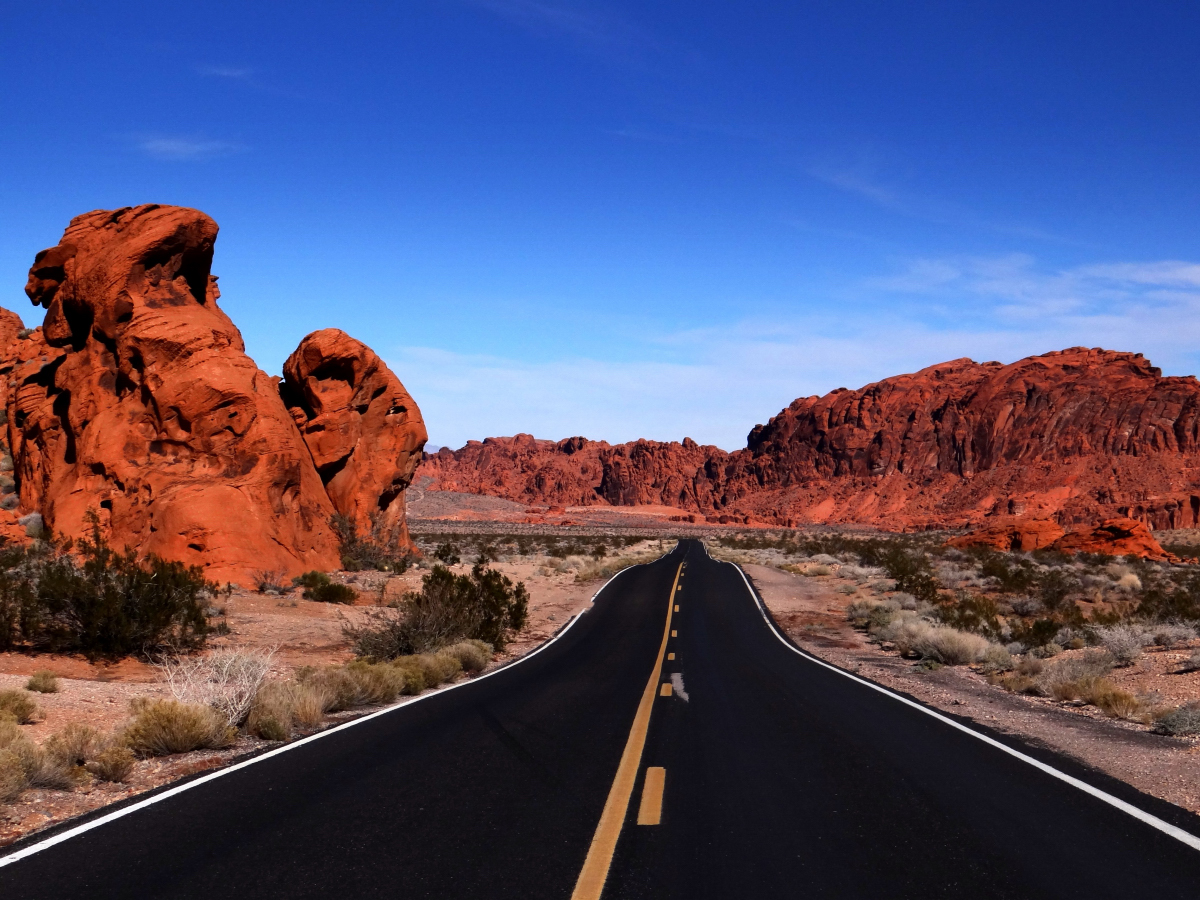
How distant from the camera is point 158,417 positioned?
23.1 m

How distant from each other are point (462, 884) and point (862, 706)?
7.46 meters

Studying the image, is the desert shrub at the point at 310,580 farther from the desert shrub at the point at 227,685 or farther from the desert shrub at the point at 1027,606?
the desert shrub at the point at 1027,606

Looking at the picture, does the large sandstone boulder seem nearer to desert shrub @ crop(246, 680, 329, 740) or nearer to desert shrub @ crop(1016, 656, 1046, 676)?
desert shrub @ crop(246, 680, 329, 740)

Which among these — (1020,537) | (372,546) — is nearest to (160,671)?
(372,546)

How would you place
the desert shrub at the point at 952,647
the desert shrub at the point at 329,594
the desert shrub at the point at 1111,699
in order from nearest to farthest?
the desert shrub at the point at 1111,699 < the desert shrub at the point at 952,647 < the desert shrub at the point at 329,594

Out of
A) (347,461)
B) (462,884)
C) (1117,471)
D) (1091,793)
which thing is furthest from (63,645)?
(1117,471)

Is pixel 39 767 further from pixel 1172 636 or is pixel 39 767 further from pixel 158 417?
pixel 158 417

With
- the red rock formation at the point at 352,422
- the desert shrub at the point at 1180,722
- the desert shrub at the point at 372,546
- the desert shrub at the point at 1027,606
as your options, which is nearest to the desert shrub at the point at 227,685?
the desert shrub at the point at 1180,722

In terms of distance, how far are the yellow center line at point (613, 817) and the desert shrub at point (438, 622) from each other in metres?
6.59

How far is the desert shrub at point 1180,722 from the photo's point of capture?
30.2ft

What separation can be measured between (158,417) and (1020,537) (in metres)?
47.4

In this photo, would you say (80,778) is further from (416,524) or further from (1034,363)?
(1034,363)

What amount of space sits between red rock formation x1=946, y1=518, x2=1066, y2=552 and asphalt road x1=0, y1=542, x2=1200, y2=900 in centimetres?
4518

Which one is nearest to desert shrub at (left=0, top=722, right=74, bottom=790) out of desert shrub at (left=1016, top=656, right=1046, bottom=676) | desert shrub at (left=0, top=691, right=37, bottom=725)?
desert shrub at (left=0, top=691, right=37, bottom=725)
